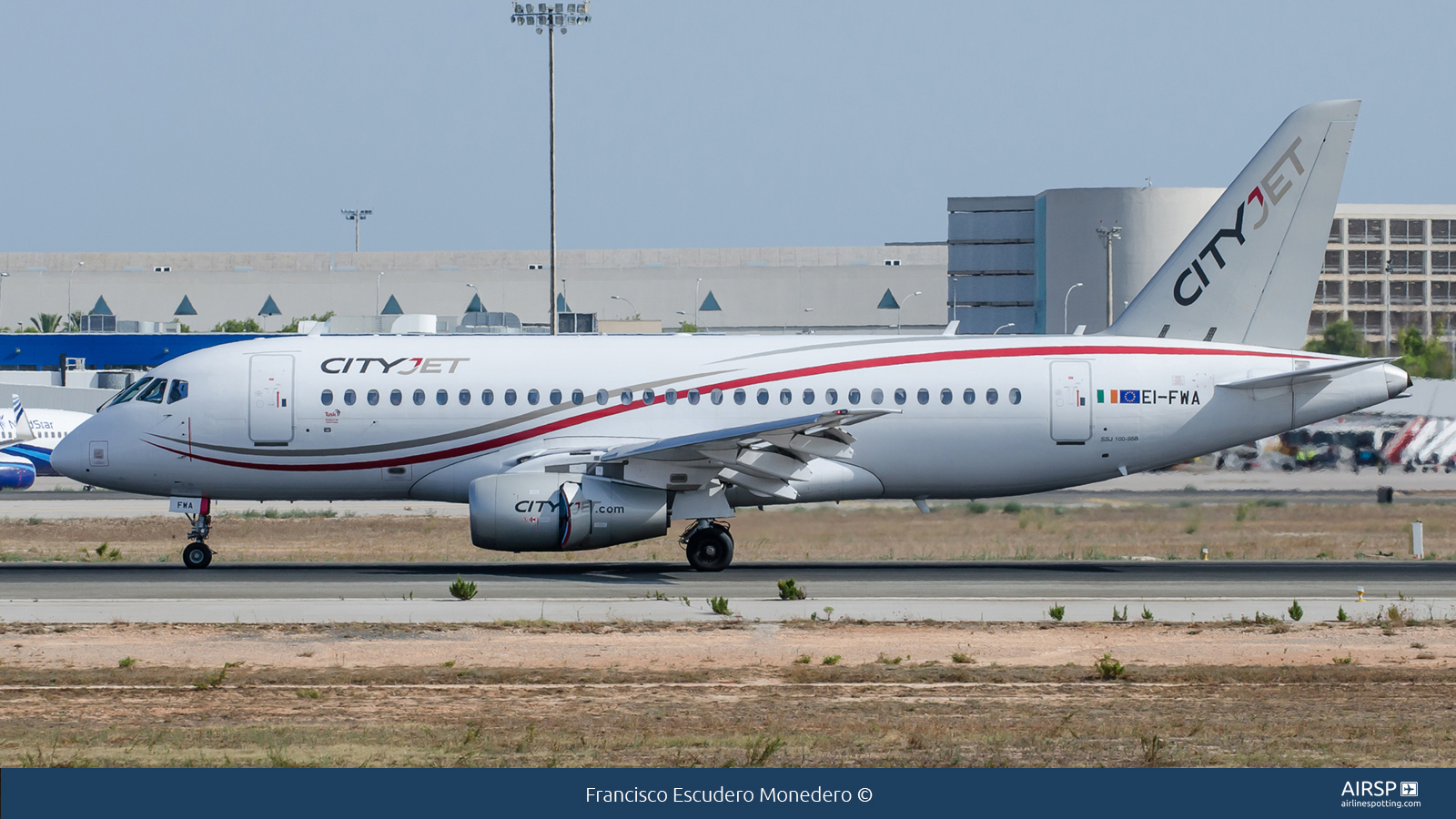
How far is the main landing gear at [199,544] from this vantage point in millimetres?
27156

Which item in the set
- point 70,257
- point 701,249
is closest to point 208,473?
point 701,249

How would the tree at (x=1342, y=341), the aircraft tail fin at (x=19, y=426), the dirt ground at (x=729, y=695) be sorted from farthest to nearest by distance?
the tree at (x=1342, y=341)
the aircraft tail fin at (x=19, y=426)
the dirt ground at (x=729, y=695)

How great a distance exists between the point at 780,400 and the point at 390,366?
7185 millimetres

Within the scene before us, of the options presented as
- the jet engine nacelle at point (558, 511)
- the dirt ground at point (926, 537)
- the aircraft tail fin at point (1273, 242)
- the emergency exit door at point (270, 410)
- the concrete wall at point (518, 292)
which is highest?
the concrete wall at point (518, 292)

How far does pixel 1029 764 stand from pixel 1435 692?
19.5ft

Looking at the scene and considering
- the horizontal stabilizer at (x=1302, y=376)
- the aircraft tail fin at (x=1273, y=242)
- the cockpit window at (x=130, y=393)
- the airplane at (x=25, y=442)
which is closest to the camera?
the horizontal stabilizer at (x=1302, y=376)

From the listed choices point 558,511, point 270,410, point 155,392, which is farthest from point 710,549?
point 155,392

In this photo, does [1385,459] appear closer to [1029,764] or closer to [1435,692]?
[1435,692]

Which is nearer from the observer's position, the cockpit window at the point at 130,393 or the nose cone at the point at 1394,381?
the nose cone at the point at 1394,381

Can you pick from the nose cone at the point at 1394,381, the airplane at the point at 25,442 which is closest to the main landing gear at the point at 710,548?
the nose cone at the point at 1394,381

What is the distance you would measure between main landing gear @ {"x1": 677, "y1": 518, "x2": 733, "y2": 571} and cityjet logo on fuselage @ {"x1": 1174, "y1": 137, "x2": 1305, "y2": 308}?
392 inches

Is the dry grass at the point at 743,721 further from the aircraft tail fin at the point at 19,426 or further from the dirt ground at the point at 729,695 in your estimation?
the aircraft tail fin at the point at 19,426

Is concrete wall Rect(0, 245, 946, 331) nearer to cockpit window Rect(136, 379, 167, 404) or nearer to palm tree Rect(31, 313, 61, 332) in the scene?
palm tree Rect(31, 313, 61, 332)

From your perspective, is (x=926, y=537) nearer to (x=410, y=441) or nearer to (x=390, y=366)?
(x=410, y=441)
